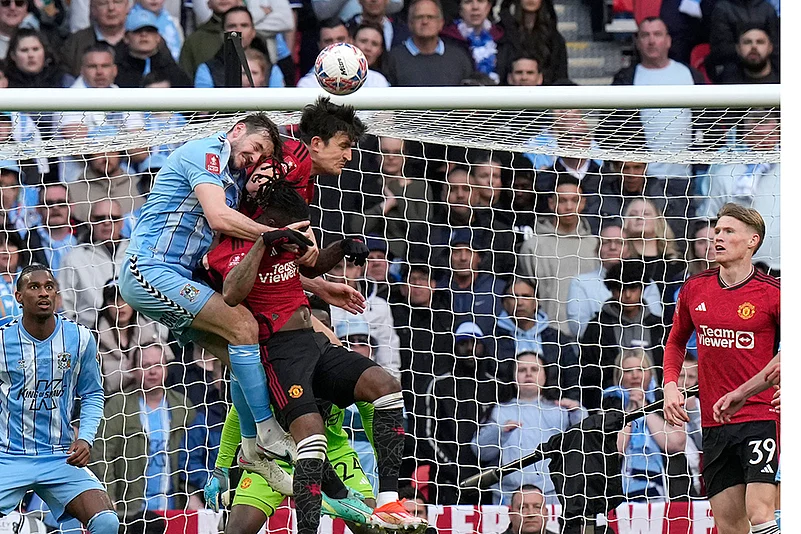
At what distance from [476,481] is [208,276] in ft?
8.10

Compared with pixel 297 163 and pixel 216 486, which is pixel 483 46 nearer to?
pixel 297 163

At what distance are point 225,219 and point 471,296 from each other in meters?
2.96

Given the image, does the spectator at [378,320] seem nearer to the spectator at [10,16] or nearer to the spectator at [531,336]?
the spectator at [531,336]

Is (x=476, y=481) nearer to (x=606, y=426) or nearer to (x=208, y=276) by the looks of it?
(x=606, y=426)

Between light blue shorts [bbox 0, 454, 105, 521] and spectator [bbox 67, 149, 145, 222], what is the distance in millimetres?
1734

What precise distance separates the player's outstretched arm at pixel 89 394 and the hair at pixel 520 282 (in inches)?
105

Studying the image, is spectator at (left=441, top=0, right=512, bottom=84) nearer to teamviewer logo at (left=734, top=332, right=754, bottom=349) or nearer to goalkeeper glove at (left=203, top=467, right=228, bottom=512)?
teamviewer logo at (left=734, top=332, right=754, bottom=349)

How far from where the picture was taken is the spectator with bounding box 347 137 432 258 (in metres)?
7.77

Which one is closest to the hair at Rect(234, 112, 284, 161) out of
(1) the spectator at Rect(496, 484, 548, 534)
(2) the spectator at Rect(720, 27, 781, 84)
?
(1) the spectator at Rect(496, 484, 548, 534)

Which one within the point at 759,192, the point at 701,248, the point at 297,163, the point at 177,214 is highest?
the point at 297,163

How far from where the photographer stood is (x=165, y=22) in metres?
9.04

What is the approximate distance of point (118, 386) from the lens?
24.9ft

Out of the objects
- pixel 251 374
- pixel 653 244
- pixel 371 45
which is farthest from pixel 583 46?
pixel 251 374

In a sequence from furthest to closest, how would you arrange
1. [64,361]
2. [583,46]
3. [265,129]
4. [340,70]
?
[583,46], [64,361], [340,70], [265,129]
